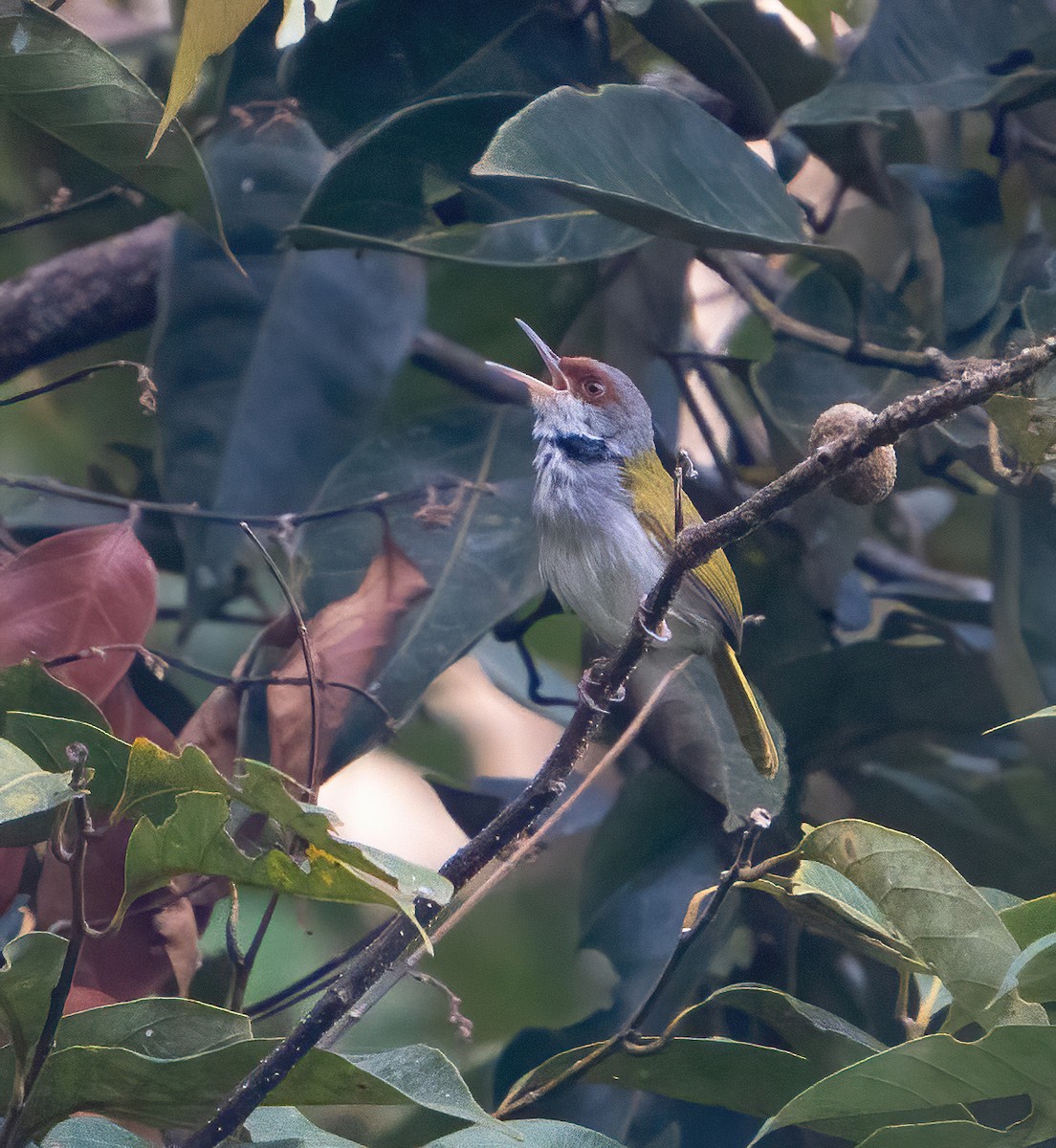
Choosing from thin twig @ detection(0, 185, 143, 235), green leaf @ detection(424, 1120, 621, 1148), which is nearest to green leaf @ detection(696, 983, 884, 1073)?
green leaf @ detection(424, 1120, 621, 1148)

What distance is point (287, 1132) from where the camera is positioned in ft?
3.04

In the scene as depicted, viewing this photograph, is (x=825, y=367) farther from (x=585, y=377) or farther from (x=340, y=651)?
(x=340, y=651)

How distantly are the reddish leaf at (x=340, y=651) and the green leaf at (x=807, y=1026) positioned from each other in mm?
533

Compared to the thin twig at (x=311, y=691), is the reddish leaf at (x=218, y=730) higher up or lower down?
lower down

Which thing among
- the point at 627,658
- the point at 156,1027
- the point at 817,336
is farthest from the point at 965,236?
A: the point at 156,1027

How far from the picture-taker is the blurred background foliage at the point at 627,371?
4.67ft

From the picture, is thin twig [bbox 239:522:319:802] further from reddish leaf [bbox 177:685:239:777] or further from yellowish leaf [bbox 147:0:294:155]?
yellowish leaf [bbox 147:0:294:155]

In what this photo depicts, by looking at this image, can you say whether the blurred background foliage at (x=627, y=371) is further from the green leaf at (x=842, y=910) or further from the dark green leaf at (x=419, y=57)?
the green leaf at (x=842, y=910)

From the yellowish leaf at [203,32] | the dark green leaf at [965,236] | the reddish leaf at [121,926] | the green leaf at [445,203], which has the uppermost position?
the yellowish leaf at [203,32]

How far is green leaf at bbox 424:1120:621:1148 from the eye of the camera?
950mm

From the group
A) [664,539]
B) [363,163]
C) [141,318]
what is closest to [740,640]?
[664,539]

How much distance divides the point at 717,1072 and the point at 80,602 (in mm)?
805

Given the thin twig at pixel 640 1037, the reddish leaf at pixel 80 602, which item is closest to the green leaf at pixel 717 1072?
the thin twig at pixel 640 1037

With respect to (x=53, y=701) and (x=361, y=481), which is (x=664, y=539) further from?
(x=53, y=701)
